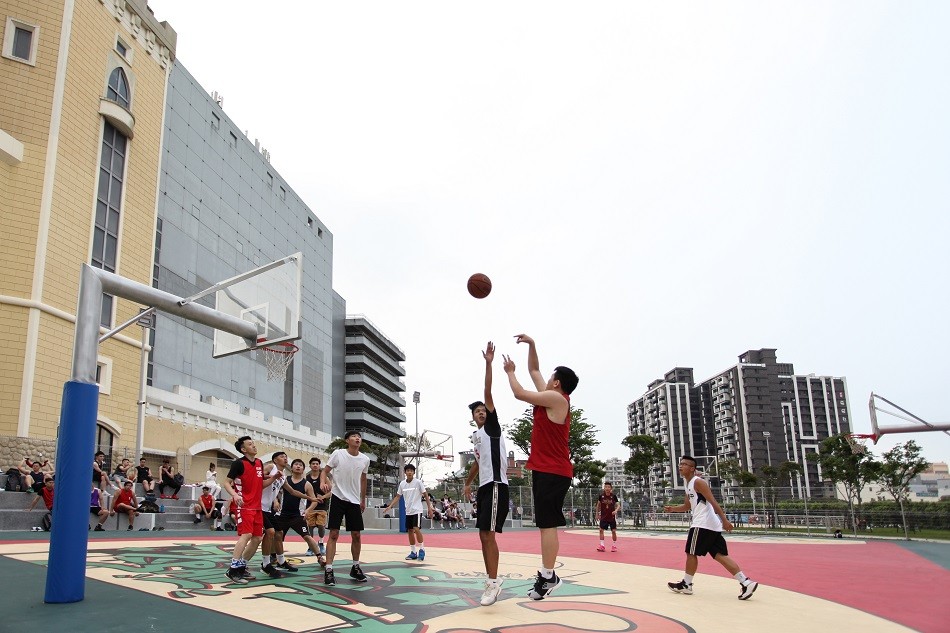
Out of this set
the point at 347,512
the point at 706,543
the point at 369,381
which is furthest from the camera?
the point at 369,381

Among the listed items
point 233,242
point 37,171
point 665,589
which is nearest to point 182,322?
point 233,242

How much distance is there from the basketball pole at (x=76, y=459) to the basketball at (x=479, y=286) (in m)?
4.15

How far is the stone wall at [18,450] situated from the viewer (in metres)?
23.7

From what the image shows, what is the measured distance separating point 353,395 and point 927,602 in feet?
280

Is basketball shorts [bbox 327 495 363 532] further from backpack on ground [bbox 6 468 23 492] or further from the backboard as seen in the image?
backpack on ground [bbox 6 468 23 492]

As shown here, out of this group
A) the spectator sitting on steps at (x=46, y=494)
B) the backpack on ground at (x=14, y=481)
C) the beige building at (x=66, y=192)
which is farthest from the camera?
the beige building at (x=66, y=192)

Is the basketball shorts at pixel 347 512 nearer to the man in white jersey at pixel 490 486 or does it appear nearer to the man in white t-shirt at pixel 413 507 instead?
the man in white jersey at pixel 490 486

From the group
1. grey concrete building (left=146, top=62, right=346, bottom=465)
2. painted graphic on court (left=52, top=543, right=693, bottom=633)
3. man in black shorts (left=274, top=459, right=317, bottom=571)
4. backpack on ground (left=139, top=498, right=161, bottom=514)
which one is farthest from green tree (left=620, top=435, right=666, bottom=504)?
man in black shorts (left=274, top=459, right=317, bottom=571)

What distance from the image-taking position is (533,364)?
702cm

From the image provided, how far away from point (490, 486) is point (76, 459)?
4.34 metres

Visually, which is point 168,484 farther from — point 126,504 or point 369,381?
point 369,381

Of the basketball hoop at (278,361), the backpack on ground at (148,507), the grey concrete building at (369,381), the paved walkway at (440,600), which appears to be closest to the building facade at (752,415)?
the grey concrete building at (369,381)

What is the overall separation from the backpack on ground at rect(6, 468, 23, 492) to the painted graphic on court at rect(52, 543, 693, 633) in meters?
10.9

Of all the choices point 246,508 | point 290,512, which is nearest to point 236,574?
point 246,508
